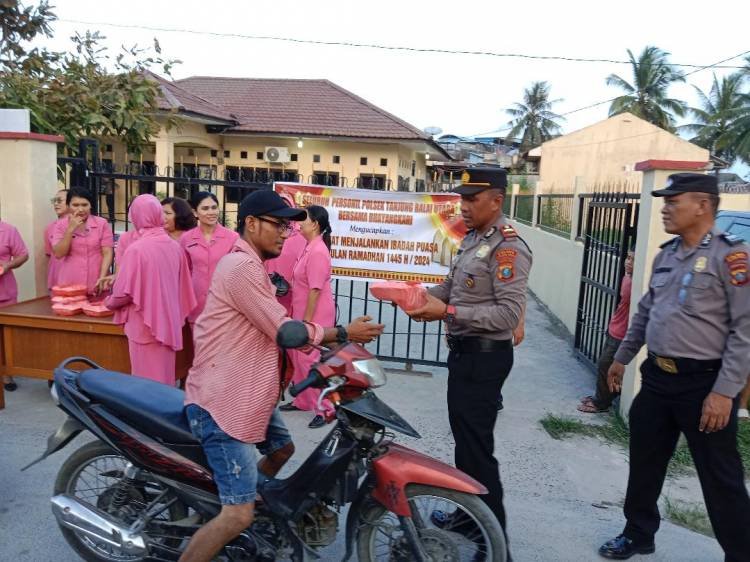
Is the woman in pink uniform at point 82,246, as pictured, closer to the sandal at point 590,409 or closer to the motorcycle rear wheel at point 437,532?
the motorcycle rear wheel at point 437,532

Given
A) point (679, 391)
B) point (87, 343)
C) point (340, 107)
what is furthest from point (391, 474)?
point (340, 107)

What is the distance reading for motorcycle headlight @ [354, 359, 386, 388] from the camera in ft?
8.11

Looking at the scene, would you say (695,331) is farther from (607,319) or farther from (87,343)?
(87,343)

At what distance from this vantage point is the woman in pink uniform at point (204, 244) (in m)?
5.08

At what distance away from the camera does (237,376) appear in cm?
249

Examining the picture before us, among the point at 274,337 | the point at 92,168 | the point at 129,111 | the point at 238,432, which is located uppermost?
the point at 129,111

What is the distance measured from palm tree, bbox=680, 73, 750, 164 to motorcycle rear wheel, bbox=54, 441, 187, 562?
38.2 meters

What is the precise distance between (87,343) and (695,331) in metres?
4.28

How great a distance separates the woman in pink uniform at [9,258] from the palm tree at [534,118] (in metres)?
45.9

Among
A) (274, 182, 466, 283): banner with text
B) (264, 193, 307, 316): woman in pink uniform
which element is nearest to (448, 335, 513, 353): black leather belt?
(264, 193, 307, 316): woman in pink uniform

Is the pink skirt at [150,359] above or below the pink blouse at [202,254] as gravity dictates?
below

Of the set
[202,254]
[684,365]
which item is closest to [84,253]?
[202,254]

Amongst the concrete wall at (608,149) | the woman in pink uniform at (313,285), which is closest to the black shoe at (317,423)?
the woman in pink uniform at (313,285)

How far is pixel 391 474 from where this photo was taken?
2.51 metres
